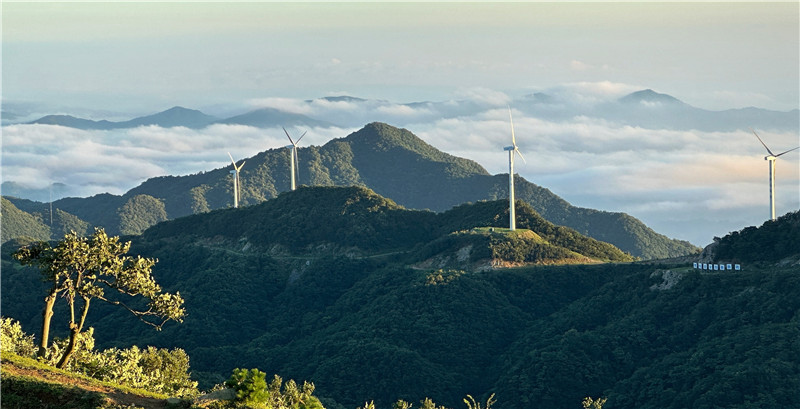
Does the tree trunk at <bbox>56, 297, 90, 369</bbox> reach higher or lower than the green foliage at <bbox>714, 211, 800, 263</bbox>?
lower

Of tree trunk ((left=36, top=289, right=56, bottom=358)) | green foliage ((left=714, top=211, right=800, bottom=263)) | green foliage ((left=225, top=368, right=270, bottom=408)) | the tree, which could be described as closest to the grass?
green foliage ((left=225, top=368, right=270, bottom=408))

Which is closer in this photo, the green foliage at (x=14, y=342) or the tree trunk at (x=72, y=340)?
the tree trunk at (x=72, y=340)

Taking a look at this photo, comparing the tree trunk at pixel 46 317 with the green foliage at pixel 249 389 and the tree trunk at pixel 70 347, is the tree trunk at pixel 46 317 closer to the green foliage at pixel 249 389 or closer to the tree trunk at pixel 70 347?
the tree trunk at pixel 70 347

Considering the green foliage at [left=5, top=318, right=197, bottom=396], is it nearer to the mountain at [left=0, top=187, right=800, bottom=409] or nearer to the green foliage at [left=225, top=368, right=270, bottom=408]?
the green foliage at [left=225, top=368, right=270, bottom=408]

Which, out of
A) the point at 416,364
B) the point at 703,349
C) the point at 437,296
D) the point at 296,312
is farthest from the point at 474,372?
the point at 296,312

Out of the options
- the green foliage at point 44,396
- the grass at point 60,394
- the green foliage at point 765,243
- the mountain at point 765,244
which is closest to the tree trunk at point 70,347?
the grass at point 60,394

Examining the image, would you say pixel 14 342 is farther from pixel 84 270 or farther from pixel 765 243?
pixel 765 243
